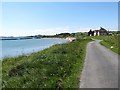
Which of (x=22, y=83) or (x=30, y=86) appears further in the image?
(x=22, y=83)

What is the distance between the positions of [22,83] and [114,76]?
506 cm

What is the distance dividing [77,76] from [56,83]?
300cm

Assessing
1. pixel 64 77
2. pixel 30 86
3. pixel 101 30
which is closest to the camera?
pixel 30 86

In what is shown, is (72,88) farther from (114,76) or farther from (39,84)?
(114,76)

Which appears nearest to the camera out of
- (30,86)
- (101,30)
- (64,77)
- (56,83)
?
(30,86)

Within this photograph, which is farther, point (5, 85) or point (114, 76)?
point (114, 76)

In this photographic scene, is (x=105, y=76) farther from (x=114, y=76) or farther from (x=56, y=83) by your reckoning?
(x=56, y=83)

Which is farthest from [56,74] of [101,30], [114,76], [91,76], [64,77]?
[101,30]

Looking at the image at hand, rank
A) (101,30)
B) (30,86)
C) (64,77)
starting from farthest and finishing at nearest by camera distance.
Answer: (101,30) < (64,77) < (30,86)

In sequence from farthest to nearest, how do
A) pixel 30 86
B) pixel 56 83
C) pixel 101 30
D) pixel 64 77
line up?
pixel 101 30 → pixel 64 77 → pixel 56 83 → pixel 30 86

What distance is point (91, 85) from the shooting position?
42.4 feet

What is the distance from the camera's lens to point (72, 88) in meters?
12.4

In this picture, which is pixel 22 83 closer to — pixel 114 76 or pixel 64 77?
pixel 64 77

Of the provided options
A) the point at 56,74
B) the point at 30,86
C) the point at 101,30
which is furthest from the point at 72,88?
the point at 101,30
